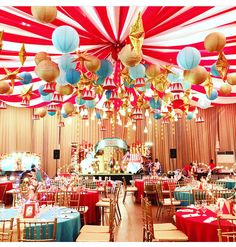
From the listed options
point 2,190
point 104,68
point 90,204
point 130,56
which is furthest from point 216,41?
point 2,190

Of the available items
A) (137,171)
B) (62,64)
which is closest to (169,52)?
(62,64)

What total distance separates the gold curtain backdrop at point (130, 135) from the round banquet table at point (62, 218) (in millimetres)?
11243

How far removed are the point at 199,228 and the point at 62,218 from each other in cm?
181

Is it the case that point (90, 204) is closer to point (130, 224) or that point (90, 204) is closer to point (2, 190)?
point (130, 224)

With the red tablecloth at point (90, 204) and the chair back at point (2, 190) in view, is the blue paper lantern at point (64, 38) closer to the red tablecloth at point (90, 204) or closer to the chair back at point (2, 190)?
the red tablecloth at point (90, 204)

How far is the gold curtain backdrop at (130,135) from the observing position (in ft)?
51.3

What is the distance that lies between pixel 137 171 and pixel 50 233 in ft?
38.9

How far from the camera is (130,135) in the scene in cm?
1703

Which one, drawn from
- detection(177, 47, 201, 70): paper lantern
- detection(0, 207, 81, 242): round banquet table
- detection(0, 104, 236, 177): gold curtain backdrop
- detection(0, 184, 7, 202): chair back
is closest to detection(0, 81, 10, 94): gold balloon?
detection(0, 207, 81, 242): round banquet table

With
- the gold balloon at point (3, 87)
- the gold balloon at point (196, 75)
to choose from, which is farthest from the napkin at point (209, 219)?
the gold balloon at point (3, 87)

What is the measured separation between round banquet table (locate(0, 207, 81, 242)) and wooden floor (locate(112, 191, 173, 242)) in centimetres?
138

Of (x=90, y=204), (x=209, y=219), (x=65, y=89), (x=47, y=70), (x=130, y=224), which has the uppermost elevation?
(x=65, y=89)

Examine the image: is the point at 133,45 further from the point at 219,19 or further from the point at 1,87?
the point at 1,87

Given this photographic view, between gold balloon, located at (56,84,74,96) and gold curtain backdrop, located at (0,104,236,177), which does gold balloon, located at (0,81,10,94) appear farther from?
gold curtain backdrop, located at (0,104,236,177)
